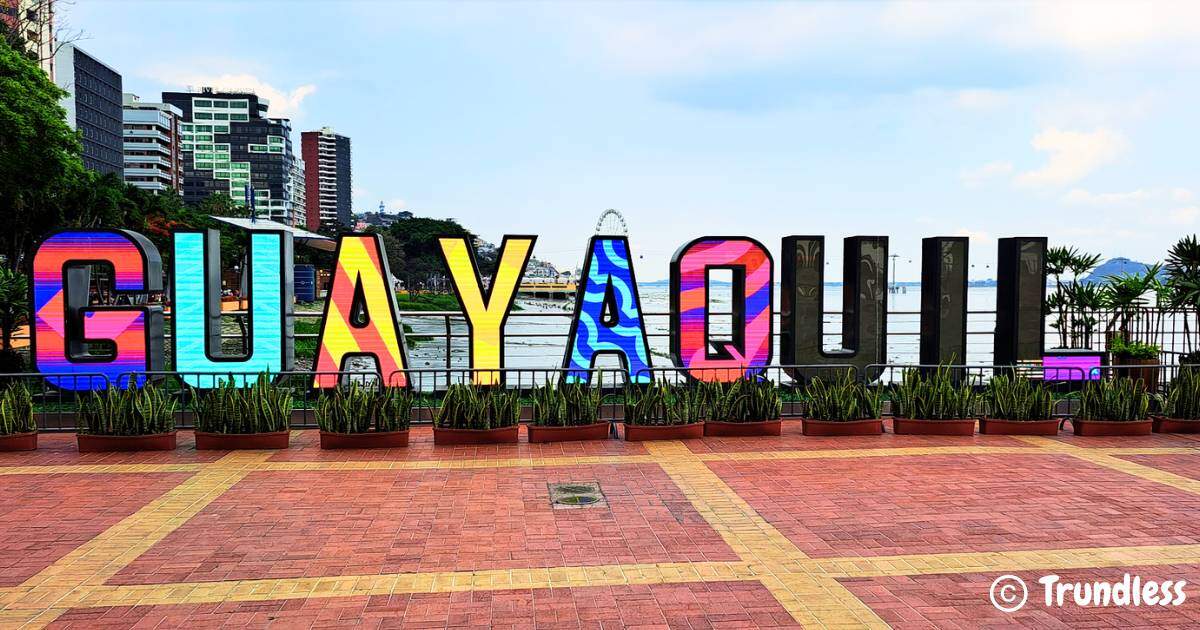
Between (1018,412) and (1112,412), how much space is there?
5.05 ft

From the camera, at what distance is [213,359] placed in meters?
15.9

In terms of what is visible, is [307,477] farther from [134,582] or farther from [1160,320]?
[1160,320]

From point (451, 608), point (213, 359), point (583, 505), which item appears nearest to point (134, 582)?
point (451, 608)

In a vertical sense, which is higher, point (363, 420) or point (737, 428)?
point (363, 420)

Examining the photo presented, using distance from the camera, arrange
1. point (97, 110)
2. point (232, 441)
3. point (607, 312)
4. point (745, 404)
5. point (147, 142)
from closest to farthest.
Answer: point (232, 441), point (745, 404), point (607, 312), point (97, 110), point (147, 142)

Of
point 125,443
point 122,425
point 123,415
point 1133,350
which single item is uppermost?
point 1133,350

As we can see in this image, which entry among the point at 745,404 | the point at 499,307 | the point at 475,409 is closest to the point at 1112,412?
the point at 745,404

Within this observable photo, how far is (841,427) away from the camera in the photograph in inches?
532

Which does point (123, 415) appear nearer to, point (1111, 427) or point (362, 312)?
point (362, 312)

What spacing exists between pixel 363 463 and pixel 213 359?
6161 mm

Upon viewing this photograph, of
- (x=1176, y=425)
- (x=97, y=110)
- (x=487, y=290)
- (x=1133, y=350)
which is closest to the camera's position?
(x=1176, y=425)

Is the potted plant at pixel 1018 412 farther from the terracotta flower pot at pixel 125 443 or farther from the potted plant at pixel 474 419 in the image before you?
the terracotta flower pot at pixel 125 443

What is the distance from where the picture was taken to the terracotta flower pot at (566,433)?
1275cm

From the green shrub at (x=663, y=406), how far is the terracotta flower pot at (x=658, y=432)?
0.11 m
